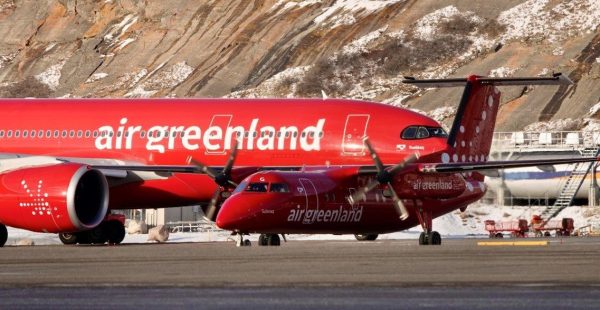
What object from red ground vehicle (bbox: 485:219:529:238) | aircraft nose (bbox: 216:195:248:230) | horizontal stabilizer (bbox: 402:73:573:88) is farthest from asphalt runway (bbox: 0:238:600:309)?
red ground vehicle (bbox: 485:219:529:238)

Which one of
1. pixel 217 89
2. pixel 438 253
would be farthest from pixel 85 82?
pixel 438 253

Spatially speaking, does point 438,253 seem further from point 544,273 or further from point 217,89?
point 217,89

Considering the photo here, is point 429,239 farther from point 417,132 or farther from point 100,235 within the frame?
point 100,235

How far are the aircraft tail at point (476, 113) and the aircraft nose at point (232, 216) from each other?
9.18 meters

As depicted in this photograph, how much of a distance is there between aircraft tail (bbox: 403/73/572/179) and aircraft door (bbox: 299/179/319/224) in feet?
20.5

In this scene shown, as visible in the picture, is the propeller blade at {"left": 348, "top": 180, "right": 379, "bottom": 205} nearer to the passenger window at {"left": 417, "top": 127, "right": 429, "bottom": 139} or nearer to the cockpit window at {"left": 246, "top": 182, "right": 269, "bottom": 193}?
the cockpit window at {"left": 246, "top": 182, "right": 269, "bottom": 193}

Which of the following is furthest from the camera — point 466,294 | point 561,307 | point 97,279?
point 97,279

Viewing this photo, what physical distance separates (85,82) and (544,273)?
97.9m

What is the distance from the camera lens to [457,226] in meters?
60.2

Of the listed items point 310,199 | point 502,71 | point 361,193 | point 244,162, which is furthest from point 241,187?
point 502,71

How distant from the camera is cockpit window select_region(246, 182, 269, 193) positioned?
120ft

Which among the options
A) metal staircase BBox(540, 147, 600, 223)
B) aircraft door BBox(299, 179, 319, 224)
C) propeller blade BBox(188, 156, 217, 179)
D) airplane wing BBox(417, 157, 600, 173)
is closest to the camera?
aircraft door BBox(299, 179, 319, 224)

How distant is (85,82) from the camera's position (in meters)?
117

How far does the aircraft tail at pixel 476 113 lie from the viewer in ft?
143
